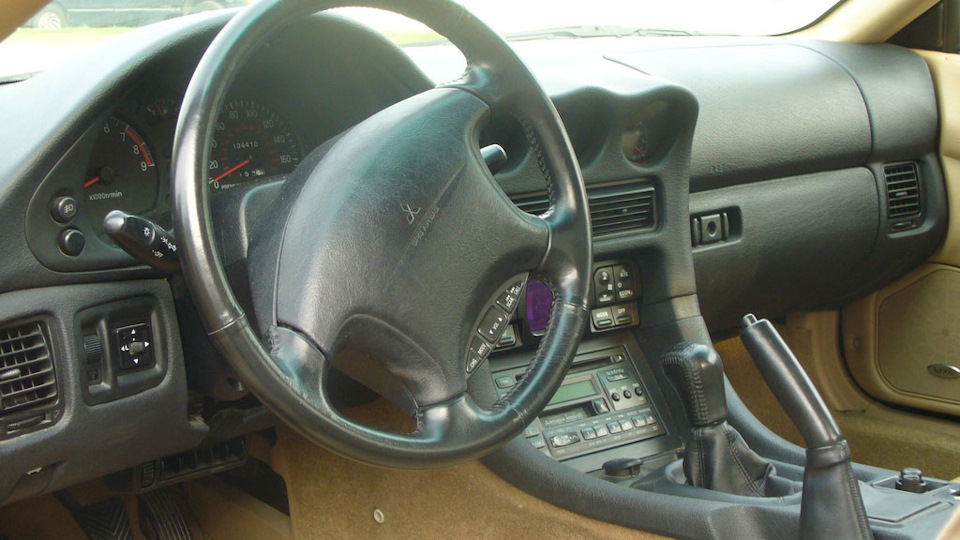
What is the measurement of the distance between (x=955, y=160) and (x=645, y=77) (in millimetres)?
1000

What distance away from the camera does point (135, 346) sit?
130cm

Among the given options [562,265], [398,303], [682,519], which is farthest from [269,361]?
[682,519]

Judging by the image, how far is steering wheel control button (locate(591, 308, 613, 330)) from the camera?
187cm

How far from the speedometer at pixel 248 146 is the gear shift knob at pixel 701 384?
69 centimetres

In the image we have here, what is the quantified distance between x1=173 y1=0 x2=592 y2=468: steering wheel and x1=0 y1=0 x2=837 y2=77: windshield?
0.49 ft

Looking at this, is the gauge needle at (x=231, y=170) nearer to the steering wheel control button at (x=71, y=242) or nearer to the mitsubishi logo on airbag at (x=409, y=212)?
the steering wheel control button at (x=71, y=242)

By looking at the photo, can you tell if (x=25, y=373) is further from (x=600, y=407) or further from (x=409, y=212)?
(x=600, y=407)

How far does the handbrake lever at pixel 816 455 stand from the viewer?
1.19 metres

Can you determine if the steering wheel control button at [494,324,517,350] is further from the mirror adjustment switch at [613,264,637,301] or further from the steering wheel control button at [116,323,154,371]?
the steering wheel control button at [116,323,154,371]

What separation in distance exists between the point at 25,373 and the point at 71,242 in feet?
0.56

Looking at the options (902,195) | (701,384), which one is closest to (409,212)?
(701,384)

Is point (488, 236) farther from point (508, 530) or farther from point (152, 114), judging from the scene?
point (508, 530)

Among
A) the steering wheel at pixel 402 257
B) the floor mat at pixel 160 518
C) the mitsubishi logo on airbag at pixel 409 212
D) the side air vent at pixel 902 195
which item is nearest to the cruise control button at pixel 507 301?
the steering wheel at pixel 402 257

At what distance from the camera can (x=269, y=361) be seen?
1.00 m
